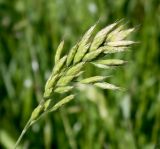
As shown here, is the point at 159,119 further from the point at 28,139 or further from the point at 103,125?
the point at 28,139

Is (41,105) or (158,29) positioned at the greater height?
(41,105)

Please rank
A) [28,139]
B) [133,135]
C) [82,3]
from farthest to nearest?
1. [82,3]
2. [28,139]
3. [133,135]

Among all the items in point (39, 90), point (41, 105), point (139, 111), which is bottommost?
point (139, 111)

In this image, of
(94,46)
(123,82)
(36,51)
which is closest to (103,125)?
(123,82)

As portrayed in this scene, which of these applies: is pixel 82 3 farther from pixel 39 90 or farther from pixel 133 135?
pixel 133 135

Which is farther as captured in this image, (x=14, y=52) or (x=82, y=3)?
(x=82, y=3)

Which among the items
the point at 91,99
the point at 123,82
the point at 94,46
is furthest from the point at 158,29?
the point at 94,46

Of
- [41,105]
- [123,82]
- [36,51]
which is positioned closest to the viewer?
[41,105]
